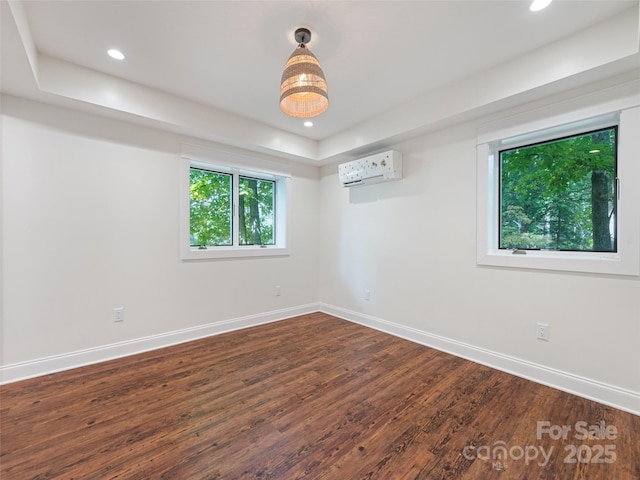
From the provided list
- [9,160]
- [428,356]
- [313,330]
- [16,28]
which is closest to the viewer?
[16,28]

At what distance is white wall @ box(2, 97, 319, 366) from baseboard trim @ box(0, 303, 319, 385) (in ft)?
0.17

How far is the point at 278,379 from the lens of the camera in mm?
2320

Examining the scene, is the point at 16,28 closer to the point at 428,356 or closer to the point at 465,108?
the point at 465,108

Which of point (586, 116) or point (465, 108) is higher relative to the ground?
point (465, 108)

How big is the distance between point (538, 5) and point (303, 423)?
9.72 ft

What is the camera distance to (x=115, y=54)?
7.18 feet

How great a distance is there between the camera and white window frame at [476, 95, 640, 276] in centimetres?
191

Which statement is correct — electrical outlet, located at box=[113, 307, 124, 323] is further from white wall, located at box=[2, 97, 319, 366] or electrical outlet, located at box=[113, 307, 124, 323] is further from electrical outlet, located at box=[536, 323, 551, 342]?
electrical outlet, located at box=[536, 323, 551, 342]

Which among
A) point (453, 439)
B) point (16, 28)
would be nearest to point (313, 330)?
point (453, 439)

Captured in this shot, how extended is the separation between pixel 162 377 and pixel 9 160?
2164mm

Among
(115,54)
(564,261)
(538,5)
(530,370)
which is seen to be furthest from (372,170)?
(115,54)

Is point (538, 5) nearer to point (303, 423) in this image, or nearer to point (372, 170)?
point (372, 170)

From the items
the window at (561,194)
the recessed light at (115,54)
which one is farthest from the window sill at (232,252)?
the window at (561,194)

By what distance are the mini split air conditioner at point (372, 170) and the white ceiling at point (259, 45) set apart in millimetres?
470
